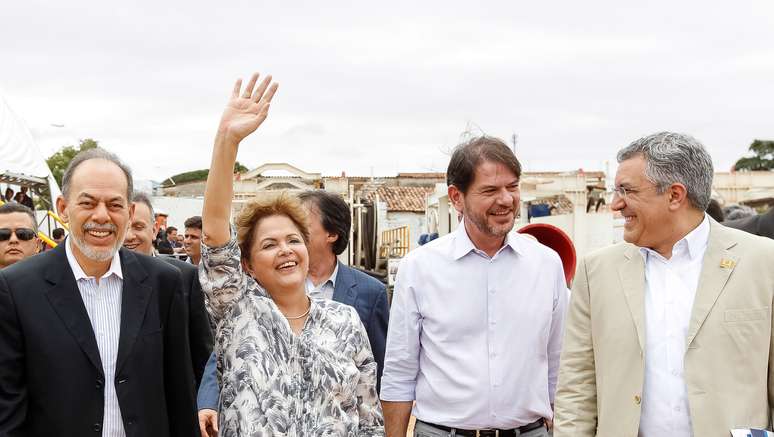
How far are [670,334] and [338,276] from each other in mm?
1916

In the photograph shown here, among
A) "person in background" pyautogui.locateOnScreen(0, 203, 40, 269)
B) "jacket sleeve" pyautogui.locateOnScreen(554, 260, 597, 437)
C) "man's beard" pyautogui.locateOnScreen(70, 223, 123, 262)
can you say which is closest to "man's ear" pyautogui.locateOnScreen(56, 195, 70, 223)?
"man's beard" pyautogui.locateOnScreen(70, 223, 123, 262)

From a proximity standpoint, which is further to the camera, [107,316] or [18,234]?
[18,234]

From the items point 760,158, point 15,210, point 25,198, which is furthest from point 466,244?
point 760,158

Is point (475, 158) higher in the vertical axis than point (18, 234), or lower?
higher

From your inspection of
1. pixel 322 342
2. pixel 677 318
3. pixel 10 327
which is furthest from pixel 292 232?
pixel 677 318

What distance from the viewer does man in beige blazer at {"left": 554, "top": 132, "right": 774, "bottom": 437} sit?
282cm

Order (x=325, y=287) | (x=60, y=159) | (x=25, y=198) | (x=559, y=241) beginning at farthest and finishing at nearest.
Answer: (x=60, y=159)
(x=25, y=198)
(x=559, y=241)
(x=325, y=287)

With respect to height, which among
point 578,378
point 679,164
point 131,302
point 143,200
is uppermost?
point 679,164

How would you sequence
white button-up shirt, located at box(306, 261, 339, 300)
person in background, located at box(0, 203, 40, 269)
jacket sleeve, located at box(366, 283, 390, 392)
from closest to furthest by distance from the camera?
jacket sleeve, located at box(366, 283, 390, 392), white button-up shirt, located at box(306, 261, 339, 300), person in background, located at box(0, 203, 40, 269)

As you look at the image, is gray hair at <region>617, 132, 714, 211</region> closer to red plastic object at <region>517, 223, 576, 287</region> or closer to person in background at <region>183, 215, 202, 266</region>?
red plastic object at <region>517, 223, 576, 287</region>

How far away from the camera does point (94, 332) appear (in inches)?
116

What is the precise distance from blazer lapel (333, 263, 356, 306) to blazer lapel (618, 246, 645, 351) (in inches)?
61.5

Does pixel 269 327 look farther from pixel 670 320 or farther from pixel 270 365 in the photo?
pixel 670 320

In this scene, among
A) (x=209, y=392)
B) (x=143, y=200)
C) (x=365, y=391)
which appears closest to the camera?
(x=365, y=391)
